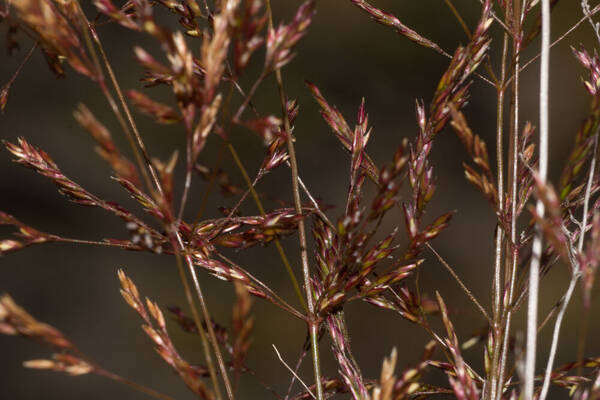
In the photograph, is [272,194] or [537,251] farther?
[272,194]

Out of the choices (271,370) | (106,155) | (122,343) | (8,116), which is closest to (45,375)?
(122,343)

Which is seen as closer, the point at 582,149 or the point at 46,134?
the point at 582,149

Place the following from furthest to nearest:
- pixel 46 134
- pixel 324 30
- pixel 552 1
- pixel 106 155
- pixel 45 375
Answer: pixel 324 30
pixel 46 134
pixel 45 375
pixel 552 1
pixel 106 155

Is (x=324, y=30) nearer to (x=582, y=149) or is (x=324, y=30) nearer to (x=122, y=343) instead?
(x=122, y=343)

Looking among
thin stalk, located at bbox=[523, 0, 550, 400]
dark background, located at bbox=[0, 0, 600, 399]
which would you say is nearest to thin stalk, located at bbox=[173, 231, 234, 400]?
thin stalk, located at bbox=[523, 0, 550, 400]

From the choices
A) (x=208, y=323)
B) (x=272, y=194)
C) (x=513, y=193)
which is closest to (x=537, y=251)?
(x=513, y=193)

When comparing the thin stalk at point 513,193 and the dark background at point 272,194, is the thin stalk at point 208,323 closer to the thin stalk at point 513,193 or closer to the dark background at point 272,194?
the thin stalk at point 513,193

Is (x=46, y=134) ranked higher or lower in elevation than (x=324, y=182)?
higher

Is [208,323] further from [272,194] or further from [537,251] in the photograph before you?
[272,194]
